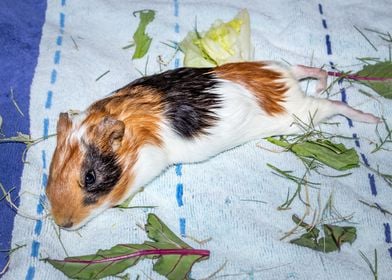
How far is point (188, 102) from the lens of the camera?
279 centimetres

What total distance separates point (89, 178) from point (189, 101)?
59 centimetres

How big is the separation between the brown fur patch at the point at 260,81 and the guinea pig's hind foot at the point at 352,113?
12.5 inches

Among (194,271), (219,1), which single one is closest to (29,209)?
(194,271)

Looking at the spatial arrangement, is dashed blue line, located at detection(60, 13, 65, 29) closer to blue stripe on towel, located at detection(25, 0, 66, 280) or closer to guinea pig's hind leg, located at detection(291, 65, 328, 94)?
blue stripe on towel, located at detection(25, 0, 66, 280)

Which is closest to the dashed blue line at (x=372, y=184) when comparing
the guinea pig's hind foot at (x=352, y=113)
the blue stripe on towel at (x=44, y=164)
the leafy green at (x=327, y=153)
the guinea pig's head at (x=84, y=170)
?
the leafy green at (x=327, y=153)

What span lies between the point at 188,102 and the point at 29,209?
3.13 feet

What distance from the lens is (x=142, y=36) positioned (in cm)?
351

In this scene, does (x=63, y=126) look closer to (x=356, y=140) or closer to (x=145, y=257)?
(x=145, y=257)

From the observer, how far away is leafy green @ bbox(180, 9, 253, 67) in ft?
10.8

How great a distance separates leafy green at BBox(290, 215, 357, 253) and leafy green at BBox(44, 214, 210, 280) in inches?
18.4

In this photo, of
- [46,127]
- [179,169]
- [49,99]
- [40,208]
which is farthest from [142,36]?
[40,208]

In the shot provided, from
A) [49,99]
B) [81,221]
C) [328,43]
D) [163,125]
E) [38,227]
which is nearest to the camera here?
[81,221]

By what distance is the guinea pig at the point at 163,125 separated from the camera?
8.45 feet

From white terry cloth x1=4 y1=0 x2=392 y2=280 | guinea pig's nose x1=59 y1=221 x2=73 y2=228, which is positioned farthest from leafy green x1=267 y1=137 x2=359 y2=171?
guinea pig's nose x1=59 y1=221 x2=73 y2=228
